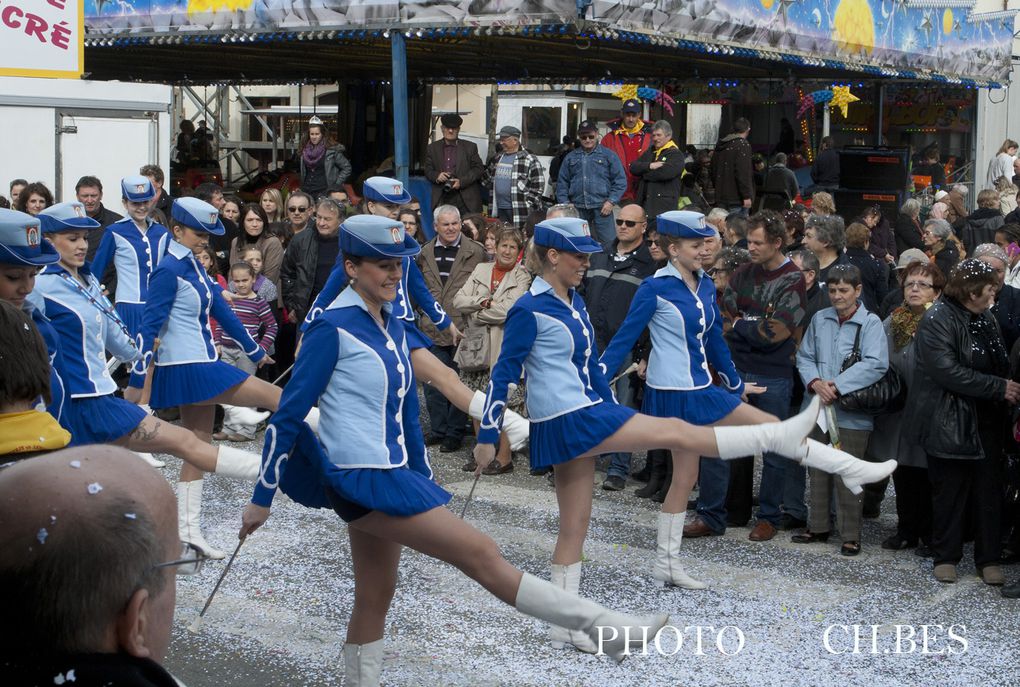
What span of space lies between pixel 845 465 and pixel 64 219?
3.90m

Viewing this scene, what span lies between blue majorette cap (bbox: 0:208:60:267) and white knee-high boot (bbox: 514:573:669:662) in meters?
2.16

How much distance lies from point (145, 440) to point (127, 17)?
10.6 meters

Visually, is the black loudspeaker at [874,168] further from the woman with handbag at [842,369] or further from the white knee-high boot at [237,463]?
the white knee-high boot at [237,463]

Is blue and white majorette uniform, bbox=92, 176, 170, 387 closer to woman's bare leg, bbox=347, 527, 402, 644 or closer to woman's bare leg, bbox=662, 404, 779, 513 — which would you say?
woman's bare leg, bbox=662, 404, 779, 513

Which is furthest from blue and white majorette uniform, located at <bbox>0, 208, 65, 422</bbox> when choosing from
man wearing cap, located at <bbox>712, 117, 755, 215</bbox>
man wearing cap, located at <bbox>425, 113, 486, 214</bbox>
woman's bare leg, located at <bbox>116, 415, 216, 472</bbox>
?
man wearing cap, located at <bbox>712, 117, 755, 215</bbox>

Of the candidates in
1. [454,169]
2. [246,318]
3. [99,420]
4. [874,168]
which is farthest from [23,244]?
[874,168]

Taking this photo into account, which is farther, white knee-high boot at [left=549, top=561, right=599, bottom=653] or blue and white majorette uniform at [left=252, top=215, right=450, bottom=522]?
white knee-high boot at [left=549, top=561, right=599, bottom=653]

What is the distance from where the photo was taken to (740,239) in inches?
391

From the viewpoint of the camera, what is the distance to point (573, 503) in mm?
5863

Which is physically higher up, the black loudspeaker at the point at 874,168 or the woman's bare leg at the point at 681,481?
the black loudspeaker at the point at 874,168

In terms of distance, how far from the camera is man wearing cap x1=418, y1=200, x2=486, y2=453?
10141 millimetres

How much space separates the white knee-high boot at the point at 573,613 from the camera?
4.27m

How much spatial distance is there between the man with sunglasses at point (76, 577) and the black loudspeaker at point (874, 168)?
16.6 meters

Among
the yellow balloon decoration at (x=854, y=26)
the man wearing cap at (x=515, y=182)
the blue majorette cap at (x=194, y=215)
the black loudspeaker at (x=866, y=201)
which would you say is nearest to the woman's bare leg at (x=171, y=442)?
the blue majorette cap at (x=194, y=215)
